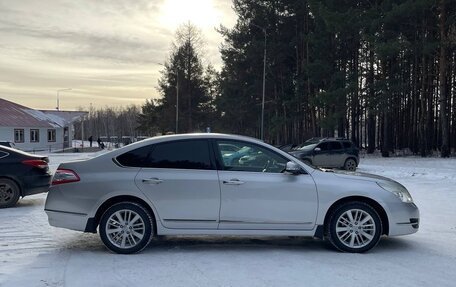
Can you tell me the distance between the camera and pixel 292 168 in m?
6.30

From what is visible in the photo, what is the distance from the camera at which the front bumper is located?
6.43 meters

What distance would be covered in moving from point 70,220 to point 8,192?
4913 mm

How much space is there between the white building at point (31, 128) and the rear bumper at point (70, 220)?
4672 centimetres

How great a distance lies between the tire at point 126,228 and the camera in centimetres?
625

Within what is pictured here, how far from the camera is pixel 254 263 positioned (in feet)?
19.2

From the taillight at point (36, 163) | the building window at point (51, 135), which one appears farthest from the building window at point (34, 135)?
the taillight at point (36, 163)

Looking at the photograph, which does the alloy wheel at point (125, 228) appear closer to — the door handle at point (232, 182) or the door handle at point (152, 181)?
the door handle at point (152, 181)

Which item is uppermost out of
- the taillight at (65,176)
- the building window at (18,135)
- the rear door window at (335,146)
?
the building window at (18,135)

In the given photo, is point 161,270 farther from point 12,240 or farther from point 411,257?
point 411,257

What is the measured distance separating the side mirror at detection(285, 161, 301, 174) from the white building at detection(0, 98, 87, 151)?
48248 millimetres

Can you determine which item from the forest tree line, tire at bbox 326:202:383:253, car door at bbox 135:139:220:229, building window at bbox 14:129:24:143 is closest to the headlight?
tire at bbox 326:202:383:253

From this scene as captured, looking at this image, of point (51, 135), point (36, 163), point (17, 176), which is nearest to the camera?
point (17, 176)

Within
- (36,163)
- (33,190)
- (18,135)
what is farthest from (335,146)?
(18,135)

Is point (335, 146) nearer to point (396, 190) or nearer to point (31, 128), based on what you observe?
point (396, 190)
